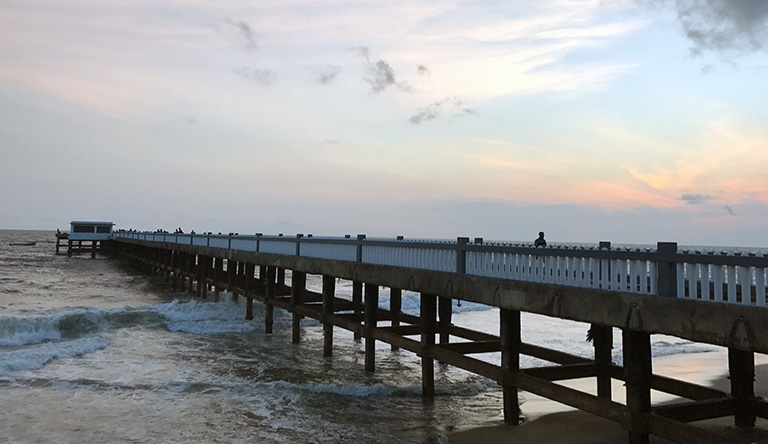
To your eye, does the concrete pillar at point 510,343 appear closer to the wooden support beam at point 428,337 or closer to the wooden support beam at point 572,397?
the wooden support beam at point 572,397

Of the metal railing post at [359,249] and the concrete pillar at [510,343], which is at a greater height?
the metal railing post at [359,249]

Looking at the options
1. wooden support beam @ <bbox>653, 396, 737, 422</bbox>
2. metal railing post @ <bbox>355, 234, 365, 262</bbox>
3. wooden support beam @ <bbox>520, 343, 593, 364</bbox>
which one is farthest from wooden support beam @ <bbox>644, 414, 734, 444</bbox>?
metal railing post @ <bbox>355, 234, 365, 262</bbox>

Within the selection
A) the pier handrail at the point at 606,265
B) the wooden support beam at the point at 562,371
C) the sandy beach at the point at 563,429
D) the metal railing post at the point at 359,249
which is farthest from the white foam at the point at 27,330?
the wooden support beam at the point at 562,371

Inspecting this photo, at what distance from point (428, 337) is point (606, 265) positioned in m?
5.46

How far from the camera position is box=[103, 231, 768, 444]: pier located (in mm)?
6707

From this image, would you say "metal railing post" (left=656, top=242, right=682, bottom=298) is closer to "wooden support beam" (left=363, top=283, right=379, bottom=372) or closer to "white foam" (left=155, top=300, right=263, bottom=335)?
"wooden support beam" (left=363, top=283, right=379, bottom=372)

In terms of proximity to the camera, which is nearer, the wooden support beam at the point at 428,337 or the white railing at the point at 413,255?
the white railing at the point at 413,255

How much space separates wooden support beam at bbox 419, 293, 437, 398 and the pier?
25 millimetres

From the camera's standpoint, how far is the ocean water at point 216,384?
10.7 metres

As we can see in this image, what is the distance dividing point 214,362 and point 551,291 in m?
11.7

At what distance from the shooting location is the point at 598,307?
26.5ft

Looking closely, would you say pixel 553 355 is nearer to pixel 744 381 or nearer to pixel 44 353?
pixel 744 381

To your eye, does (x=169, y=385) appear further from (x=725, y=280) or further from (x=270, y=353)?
(x=725, y=280)

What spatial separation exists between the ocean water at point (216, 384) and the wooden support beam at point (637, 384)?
348 centimetres
